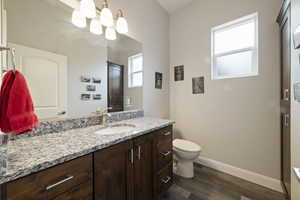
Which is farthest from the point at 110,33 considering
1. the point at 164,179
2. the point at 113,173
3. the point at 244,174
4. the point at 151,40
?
the point at 244,174

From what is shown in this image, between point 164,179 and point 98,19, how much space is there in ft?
6.67

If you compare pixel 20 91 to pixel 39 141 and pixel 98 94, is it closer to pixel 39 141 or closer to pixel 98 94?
pixel 39 141

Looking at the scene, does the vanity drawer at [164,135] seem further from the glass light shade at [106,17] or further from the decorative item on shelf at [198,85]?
the glass light shade at [106,17]

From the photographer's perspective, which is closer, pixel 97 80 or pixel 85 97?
pixel 85 97

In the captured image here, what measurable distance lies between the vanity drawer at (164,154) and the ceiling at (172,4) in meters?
2.46

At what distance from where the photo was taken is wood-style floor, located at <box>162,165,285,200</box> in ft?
4.95

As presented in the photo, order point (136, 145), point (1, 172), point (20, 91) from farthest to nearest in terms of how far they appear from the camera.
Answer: point (136, 145), point (20, 91), point (1, 172)

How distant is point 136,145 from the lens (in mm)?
1122

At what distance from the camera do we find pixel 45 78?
109cm

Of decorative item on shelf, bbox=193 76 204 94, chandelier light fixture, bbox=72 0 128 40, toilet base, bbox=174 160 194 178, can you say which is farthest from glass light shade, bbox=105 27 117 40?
toilet base, bbox=174 160 194 178

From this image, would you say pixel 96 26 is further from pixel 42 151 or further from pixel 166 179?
pixel 166 179

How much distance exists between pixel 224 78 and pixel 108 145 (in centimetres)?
196

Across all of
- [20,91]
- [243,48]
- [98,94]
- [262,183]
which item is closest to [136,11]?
[98,94]

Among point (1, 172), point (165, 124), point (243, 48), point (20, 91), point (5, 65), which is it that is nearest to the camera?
point (1, 172)
